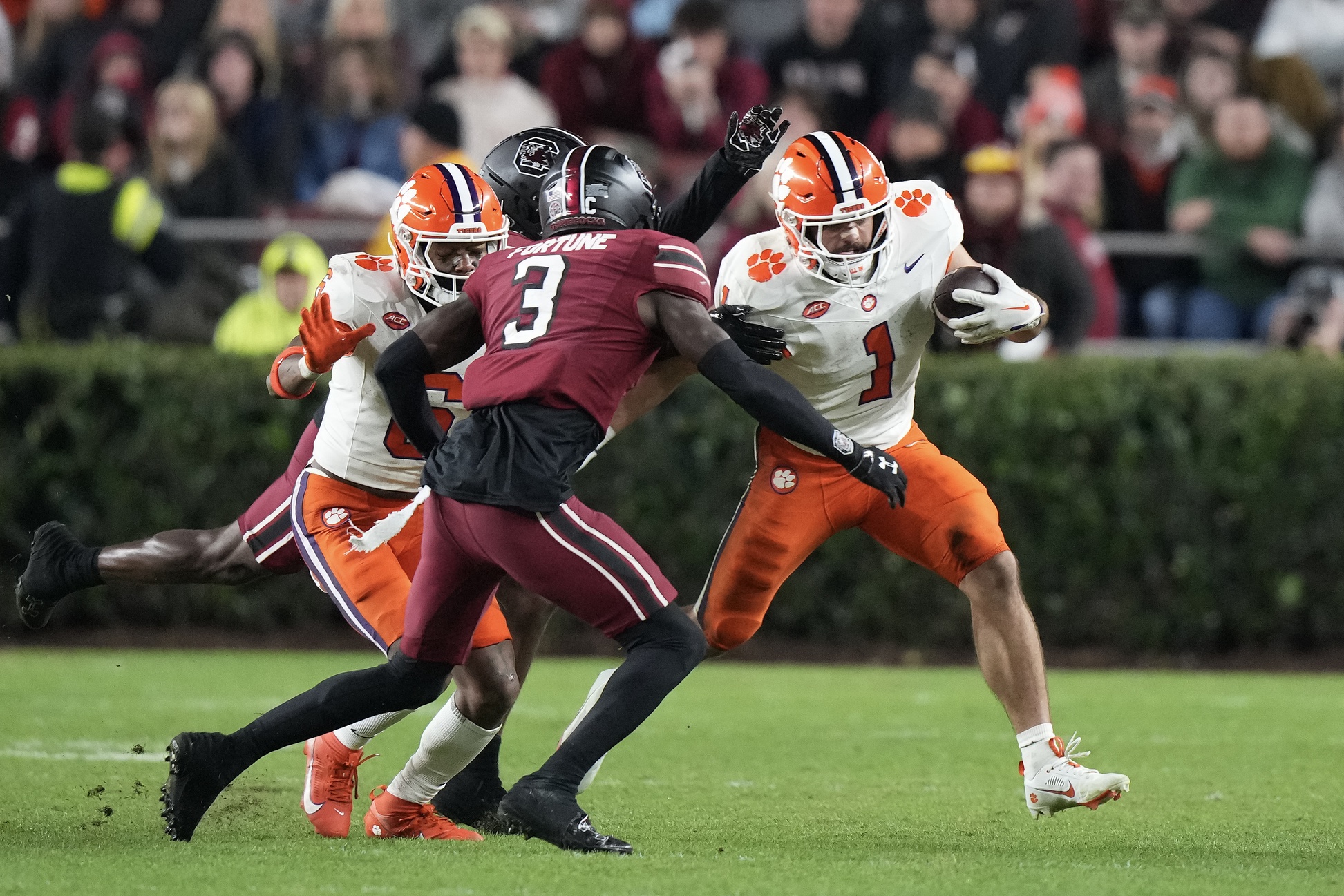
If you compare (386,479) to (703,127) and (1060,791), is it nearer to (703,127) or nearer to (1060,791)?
(1060,791)

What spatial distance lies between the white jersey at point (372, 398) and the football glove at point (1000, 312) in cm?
145

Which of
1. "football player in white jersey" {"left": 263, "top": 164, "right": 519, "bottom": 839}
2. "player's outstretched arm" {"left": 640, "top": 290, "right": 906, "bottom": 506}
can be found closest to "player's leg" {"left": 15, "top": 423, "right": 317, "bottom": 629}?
"football player in white jersey" {"left": 263, "top": 164, "right": 519, "bottom": 839}

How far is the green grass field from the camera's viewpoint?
4441 mm

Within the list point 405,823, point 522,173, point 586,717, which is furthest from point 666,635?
point 522,173

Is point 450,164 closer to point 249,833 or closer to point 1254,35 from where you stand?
point 249,833

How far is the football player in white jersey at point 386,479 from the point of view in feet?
17.1

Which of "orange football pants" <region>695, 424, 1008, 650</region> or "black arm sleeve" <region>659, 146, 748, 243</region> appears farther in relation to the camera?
"black arm sleeve" <region>659, 146, 748, 243</region>

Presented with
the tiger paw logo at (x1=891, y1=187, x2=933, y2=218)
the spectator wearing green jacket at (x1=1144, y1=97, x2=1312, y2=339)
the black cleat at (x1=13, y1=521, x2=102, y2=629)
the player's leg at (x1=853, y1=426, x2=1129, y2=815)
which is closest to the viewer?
the player's leg at (x1=853, y1=426, x2=1129, y2=815)

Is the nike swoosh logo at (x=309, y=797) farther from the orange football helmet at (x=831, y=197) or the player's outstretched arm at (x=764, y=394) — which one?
the orange football helmet at (x=831, y=197)

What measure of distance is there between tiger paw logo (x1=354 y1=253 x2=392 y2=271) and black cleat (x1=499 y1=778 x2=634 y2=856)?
5.30 ft

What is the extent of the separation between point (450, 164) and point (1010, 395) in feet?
16.3

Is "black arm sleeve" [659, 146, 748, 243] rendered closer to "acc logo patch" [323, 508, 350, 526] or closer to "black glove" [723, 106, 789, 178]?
"black glove" [723, 106, 789, 178]

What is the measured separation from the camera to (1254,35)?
1220 centimetres

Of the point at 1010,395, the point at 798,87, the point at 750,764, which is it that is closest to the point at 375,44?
the point at 798,87
